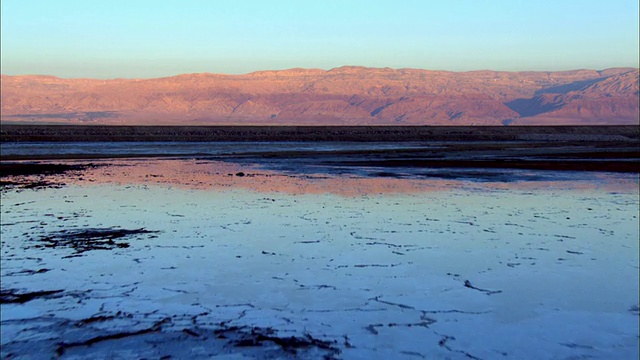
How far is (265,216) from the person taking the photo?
12.7 m

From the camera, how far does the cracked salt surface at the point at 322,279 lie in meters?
5.90

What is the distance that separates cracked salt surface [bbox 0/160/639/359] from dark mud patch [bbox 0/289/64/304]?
0.02m

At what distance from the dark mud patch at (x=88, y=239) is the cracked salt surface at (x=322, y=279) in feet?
0.24

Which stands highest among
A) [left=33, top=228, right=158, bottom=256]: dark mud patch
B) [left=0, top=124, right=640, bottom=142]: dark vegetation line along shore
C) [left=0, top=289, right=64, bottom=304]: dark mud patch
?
[left=0, top=289, right=64, bottom=304]: dark mud patch

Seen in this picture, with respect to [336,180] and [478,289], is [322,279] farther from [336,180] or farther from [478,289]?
[336,180]

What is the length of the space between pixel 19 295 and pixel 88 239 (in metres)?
3.23

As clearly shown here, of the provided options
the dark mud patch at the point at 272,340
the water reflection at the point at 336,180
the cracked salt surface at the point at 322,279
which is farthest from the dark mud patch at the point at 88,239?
the water reflection at the point at 336,180

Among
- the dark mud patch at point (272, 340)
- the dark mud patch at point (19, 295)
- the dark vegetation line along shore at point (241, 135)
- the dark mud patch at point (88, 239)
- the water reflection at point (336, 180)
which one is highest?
the dark mud patch at point (19, 295)

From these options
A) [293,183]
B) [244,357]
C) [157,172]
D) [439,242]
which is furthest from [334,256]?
[157,172]

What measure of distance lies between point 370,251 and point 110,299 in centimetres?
369

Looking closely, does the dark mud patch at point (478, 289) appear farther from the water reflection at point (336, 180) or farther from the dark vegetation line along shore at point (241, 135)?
the dark vegetation line along shore at point (241, 135)

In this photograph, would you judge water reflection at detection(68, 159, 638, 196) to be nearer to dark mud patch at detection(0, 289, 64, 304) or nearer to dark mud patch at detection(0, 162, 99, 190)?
dark mud patch at detection(0, 162, 99, 190)

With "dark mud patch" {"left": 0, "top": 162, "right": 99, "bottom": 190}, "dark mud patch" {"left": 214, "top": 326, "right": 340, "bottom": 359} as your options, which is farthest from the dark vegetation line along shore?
"dark mud patch" {"left": 214, "top": 326, "right": 340, "bottom": 359}

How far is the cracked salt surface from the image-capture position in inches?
232
